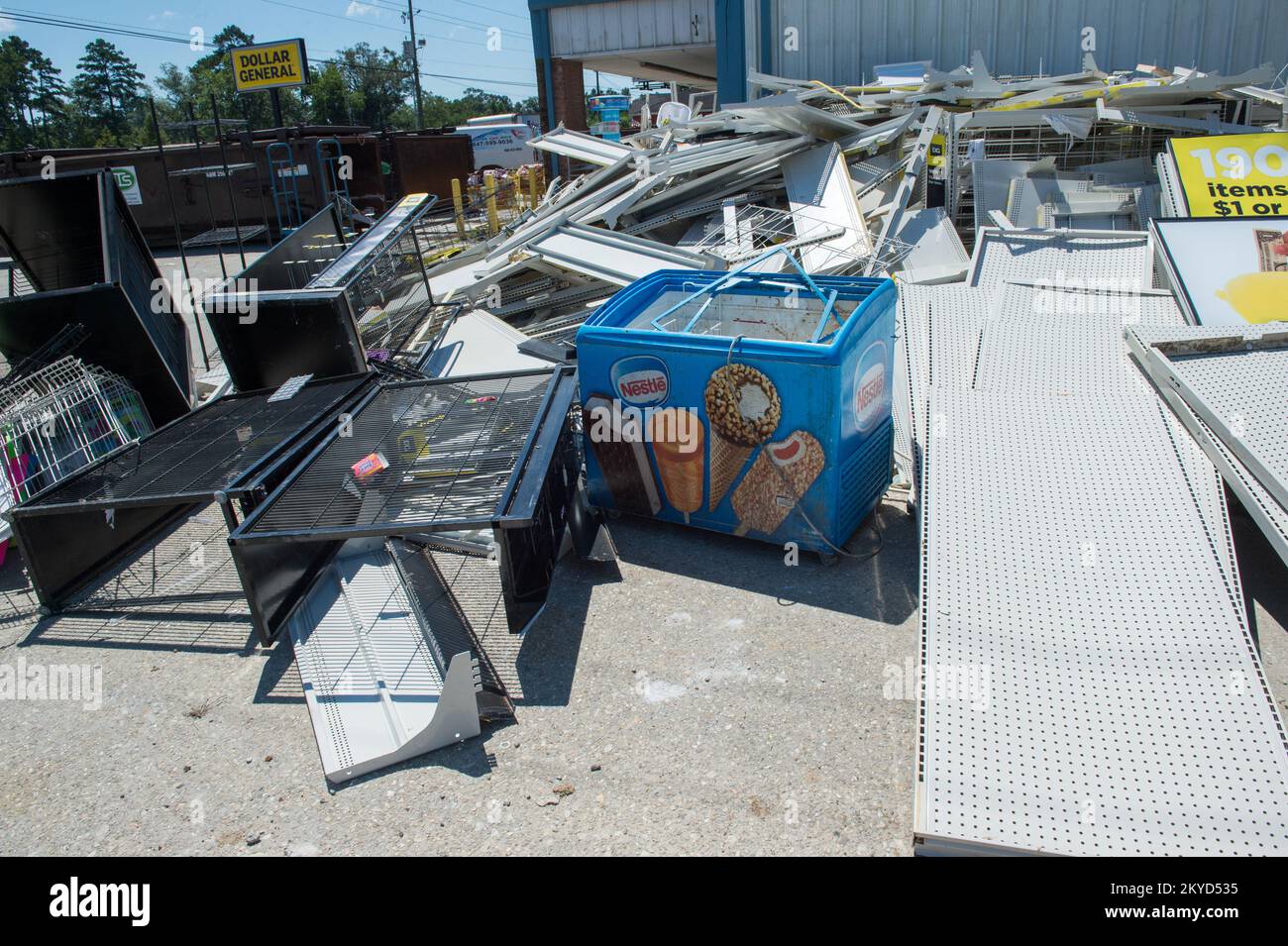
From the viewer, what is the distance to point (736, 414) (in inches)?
169

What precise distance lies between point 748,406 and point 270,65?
13.1 m

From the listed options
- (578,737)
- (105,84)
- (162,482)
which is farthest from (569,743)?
(105,84)

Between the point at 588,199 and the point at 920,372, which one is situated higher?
the point at 588,199

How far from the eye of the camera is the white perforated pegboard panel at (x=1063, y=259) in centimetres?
556

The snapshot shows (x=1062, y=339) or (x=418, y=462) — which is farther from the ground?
(x=1062, y=339)

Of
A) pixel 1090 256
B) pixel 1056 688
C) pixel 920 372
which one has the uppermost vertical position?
pixel 1090 256

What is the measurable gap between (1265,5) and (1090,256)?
8435 mm

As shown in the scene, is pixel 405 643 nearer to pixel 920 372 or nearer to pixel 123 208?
pixel 920 372

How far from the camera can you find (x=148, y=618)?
4371mm

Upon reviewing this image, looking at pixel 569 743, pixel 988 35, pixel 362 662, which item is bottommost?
pixel 569 743

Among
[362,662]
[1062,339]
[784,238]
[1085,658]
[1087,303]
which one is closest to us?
[1085,658]

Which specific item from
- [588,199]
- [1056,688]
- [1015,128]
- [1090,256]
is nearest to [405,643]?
[1056,688]

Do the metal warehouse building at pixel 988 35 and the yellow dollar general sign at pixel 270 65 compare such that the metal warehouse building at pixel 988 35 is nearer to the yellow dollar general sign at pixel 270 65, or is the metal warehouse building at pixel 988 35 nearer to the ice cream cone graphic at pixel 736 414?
the yellow dollar general sign at pixel 270 65

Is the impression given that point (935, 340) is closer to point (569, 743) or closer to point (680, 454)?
point (680, 454)
